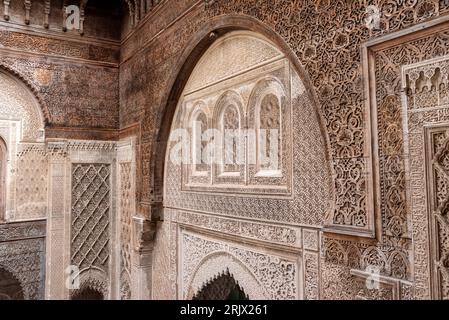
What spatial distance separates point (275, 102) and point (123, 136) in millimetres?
2768

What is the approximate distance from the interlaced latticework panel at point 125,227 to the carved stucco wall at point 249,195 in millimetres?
783

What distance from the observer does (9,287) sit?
4.36m

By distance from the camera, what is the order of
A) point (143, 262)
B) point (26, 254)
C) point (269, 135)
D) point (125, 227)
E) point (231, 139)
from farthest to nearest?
point (125, 227), point (26, 254), point (143, 262), point (231, 139), point (269, 135)

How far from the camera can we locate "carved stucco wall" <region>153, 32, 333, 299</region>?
6.89ft

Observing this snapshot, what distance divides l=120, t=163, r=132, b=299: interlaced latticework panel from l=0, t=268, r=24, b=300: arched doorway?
124cm

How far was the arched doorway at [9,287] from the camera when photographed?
4328 mm

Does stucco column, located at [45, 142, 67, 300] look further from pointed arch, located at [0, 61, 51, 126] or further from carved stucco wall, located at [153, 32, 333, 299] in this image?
carved stucco wall, located at [153, 32, 333, 299]

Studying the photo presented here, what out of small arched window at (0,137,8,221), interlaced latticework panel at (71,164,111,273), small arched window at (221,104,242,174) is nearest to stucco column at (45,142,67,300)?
interlaced latticework panel at (71,164,111,273)

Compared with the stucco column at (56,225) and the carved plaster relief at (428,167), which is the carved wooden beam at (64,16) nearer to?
the stucco column at (56,225)

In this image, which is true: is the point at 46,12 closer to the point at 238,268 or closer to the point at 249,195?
the point at 249,195

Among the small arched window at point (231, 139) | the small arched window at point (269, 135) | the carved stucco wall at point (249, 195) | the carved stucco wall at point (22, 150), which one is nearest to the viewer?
the carved stucco wall at point (249, 195)

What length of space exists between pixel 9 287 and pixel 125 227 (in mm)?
1568

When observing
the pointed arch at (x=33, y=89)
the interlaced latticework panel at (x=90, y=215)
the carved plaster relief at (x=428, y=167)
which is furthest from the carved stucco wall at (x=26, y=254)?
the carved plaster relief at (x=428, y=167)

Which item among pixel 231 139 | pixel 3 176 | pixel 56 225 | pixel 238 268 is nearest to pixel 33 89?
pixel 3 176
